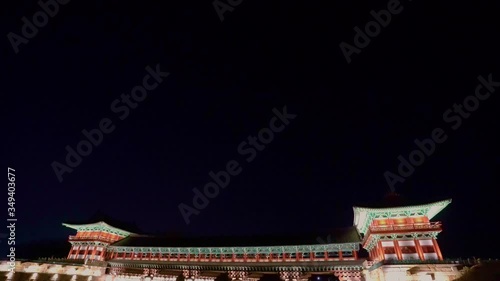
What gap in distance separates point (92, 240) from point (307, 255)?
29.7 meters

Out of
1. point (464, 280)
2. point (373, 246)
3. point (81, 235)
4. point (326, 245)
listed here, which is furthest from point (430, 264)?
point (81, 235)

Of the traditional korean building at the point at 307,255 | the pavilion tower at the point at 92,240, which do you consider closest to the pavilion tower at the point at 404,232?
the traditional korean building at the point at 307,255

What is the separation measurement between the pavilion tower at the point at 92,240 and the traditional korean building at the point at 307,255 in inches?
6.5

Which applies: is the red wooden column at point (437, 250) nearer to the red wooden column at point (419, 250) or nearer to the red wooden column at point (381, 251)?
the red wooden column at point (419, 250)

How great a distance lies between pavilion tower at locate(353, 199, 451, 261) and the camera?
22.3 m

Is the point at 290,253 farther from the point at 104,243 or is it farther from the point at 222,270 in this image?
the point at 104,243

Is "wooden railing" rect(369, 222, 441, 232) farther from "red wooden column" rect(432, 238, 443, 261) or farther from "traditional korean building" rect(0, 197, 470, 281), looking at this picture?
"red wooden column" rect(432, 238, 443, 261)

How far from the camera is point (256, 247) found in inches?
1087

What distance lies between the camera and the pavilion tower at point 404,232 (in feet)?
73.1

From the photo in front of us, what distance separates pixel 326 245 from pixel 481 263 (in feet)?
36.7

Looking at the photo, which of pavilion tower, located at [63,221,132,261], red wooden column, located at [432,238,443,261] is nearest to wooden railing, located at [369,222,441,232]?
red wooden column, located at [432,238,443,261]

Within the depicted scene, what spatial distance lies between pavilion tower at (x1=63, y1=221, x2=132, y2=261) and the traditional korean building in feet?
0.54

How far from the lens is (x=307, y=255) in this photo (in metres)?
26.4

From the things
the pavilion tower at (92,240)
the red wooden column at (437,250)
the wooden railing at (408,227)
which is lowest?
the red wooden column at (437,250)
